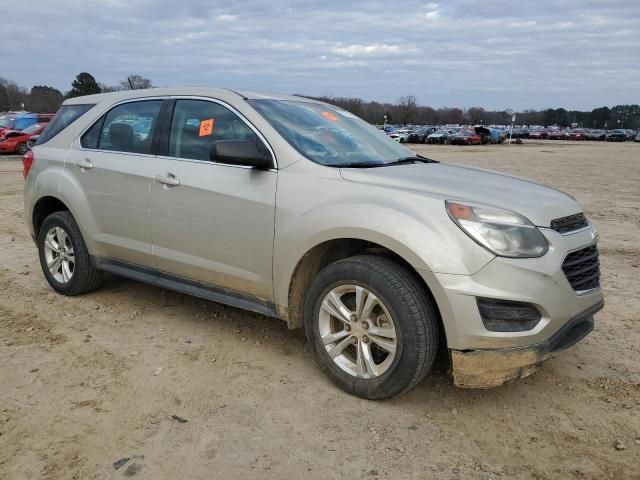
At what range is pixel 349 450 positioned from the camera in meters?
2.80

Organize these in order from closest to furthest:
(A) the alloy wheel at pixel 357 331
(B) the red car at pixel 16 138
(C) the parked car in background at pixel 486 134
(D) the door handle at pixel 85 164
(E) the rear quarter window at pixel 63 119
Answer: (A) the alloy wheel at pixel 357 331
(D) the door handle at pixel 85 164
(E) the rear quarter window at pixel 63 119
(B) the red car at pixel 16 138
(C) the parked car in background at pixel 486 134

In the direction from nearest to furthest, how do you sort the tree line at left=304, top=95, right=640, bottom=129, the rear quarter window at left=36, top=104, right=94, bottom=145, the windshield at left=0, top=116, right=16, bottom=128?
1. the rear quarter window at left=36, top=104, right=94, bottom=145
2. the windshield at left=0, top=116, right=16, bottom=128
3. the tree line at left=304, top=95, right=640, bottom=129

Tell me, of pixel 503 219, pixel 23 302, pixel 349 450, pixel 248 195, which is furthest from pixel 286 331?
pixel 23 302

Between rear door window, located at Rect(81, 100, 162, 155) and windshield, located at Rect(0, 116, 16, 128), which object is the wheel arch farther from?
Result: windshield, located at Rect(0, 116, 16, 128)

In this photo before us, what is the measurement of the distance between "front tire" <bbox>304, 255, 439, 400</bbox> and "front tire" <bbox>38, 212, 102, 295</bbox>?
7.72ft

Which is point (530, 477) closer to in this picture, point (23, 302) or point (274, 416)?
point (274, 416)

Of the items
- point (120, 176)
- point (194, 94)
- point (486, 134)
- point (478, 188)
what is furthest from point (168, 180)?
point (486, 134)

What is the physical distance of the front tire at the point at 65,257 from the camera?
4758 mm

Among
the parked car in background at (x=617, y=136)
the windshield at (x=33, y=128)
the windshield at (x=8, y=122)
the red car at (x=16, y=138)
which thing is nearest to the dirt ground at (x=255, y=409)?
the windshield at (x=33, y=128)

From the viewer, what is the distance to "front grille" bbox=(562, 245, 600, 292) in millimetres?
3012

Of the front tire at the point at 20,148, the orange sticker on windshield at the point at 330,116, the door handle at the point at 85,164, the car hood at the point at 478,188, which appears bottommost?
the front tire at the point at 20,148

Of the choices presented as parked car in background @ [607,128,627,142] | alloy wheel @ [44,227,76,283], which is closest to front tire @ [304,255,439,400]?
alloy wheel @ [44,227,76,283]

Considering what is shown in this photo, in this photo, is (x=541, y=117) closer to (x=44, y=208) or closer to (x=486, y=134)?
(x=486, y=134)

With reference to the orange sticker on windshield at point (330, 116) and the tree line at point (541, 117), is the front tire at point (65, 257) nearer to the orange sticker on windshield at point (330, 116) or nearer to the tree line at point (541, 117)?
the orange sticker on windshield at point (330, 116)
